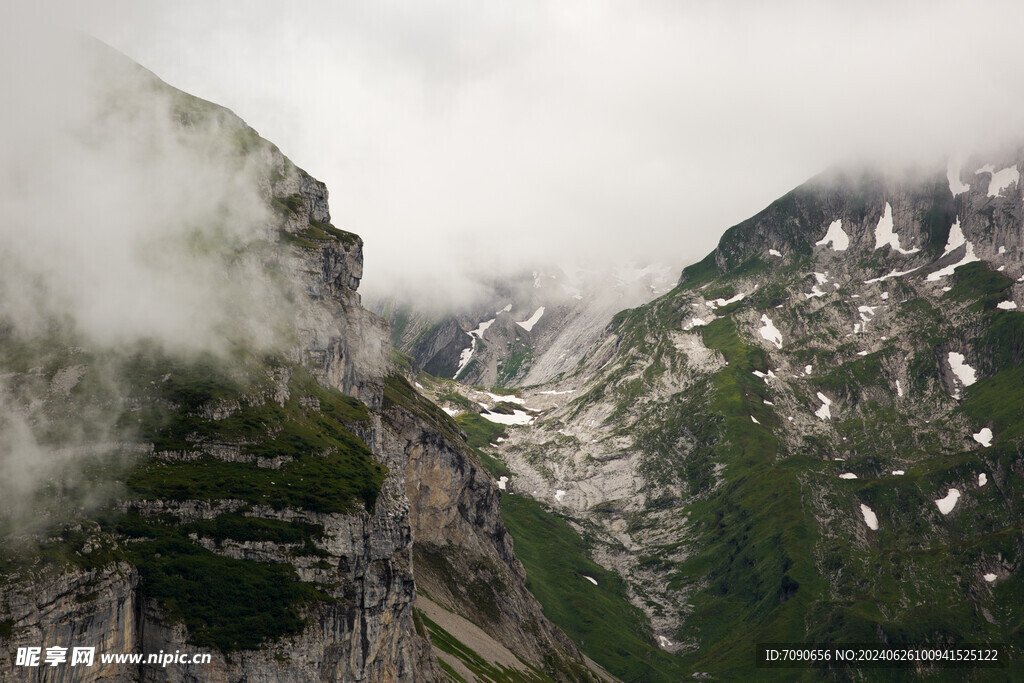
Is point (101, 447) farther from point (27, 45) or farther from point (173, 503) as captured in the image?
point (27, 45)

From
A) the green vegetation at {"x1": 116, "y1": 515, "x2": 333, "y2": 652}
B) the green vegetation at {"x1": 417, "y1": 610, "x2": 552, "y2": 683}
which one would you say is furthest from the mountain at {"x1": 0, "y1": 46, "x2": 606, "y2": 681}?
the green vegetation at {"x1": 417, "y1": 610, "x2": 552, "y2": 683}

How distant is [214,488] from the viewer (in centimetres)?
10612

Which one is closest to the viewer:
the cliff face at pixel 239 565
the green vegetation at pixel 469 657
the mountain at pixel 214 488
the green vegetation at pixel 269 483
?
the cliff face at pixel 239 565

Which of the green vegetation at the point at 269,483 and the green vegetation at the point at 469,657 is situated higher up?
the green vegetation at the point at 269,483

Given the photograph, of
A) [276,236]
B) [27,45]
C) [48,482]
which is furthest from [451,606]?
[27,45]

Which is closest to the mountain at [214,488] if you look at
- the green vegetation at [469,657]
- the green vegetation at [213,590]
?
the green vegetation at [213,590]

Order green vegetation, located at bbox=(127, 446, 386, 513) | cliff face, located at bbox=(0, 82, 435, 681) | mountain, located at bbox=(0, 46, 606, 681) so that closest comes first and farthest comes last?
cliff face, located at bbox=(0, 82, 435, 681)
mountain, located at bbox=(0, 46, 606, 681)
green vegetation, located at bbox=(127, 446, 386, 513)

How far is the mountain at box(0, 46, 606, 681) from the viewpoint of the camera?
3519 inches

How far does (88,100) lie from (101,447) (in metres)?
86.2

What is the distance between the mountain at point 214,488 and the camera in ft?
293

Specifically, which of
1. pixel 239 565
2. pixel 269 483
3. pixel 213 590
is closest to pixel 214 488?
pixel 269 483

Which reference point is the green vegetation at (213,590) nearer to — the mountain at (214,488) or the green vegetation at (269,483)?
the mountain at (214,488)

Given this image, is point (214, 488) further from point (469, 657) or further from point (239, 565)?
point (469, 657)

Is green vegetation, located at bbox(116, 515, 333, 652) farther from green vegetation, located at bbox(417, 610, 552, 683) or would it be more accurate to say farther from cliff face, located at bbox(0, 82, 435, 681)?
green vegetation, located at bbox(417, 610, 552, 683)
